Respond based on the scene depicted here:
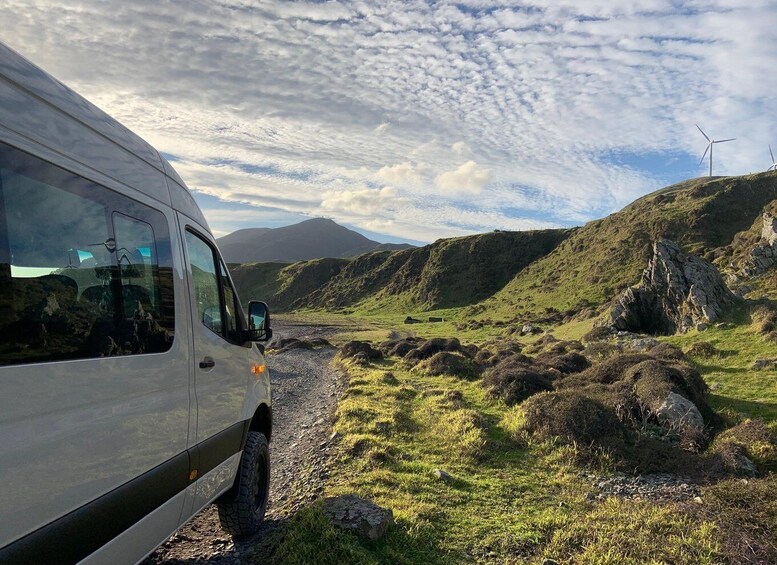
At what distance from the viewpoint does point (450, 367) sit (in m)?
19.5

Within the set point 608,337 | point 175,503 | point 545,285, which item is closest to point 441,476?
point 175,503

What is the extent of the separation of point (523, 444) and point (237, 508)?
20.9 ft

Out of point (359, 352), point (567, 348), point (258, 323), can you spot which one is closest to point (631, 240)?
point (567, 348)

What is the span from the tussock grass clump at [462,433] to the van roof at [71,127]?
734 cm

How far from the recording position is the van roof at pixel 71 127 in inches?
100

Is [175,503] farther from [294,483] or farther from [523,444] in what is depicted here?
[523,444]

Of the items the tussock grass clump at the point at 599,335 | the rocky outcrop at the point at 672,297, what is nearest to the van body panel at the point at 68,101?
the rocky outcrop at the point at 672,297

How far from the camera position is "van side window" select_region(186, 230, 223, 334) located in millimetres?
4445

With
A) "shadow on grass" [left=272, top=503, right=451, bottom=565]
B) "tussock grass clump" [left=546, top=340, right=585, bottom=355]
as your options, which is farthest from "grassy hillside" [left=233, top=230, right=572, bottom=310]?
"shadow on grass" [left=272, top=503, right=451, bottom=565]

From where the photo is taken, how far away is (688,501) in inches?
255

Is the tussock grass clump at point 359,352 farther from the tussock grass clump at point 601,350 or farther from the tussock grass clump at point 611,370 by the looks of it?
the tussock grass clump at point 611,370

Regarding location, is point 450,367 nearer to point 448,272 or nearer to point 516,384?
point 516,384

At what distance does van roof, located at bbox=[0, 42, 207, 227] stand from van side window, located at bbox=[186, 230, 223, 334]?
0.55 meters

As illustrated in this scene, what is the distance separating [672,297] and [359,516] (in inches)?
1010
